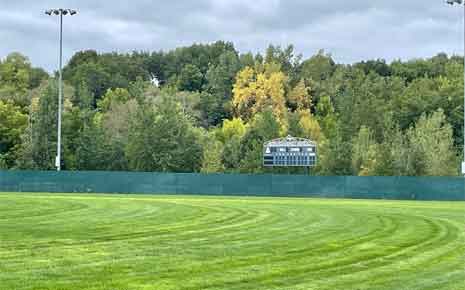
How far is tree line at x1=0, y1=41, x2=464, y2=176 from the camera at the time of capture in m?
78.4

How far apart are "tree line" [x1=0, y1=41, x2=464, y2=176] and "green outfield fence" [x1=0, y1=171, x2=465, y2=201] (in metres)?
13.0

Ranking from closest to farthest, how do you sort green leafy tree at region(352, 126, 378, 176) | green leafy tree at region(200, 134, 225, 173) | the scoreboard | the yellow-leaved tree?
the scoreboard, green leafy tree at region(352, 126, 378, 176), green leafy tree at region(200, 134, 225, 173), the yellow-leaved tree

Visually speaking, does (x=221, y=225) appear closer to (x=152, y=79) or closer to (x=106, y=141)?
(x=106, y=141)

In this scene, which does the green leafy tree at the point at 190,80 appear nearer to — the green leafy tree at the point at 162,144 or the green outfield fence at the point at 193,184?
the green leafy tree at the point at 162,144

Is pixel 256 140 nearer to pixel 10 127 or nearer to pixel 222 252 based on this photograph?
pixel 10 127

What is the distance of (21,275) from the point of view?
13.5 meters

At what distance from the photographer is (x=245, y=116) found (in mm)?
105000

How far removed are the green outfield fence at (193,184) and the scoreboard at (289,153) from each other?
1758mm

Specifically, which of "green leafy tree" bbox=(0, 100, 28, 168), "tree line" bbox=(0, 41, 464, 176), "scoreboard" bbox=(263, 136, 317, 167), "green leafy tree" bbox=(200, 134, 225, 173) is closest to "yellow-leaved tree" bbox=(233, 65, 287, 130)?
"tree line" bbox=(0, 41, 464, 176)

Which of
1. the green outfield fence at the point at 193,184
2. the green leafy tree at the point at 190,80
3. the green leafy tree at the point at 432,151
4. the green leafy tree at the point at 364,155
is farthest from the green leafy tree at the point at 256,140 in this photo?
the green leafy tree at the point at 190,80

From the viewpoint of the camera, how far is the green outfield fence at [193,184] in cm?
6216

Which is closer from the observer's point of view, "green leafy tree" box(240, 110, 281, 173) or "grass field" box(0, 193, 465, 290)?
"grass field" box(0, 193, 465, 290)

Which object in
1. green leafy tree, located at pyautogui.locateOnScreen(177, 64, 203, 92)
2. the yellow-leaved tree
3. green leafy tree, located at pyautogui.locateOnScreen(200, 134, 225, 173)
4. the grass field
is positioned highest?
green leafy tree, located at pyautogui.locateOnScreen(177, 64, 203, 92)

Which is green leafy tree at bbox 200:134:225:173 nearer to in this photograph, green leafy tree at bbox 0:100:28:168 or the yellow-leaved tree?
the yellow-leaved tree
